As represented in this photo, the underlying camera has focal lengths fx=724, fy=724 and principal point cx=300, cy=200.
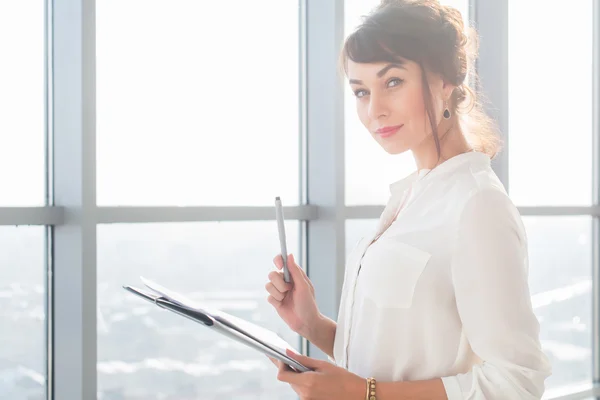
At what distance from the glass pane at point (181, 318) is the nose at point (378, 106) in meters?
0.94

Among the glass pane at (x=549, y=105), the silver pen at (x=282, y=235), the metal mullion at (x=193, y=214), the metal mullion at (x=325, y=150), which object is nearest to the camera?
the silver pen at (x=282, y=235)

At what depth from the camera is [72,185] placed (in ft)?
6.08

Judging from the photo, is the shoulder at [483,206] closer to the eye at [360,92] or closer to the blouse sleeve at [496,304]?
the blouse sleeve at [496,304]

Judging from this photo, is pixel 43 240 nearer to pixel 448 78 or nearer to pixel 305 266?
pixel 305 266

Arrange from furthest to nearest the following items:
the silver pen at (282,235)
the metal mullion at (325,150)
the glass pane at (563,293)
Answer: the glass pane at (563,293) → the metal mullion at (325,150) → the silver pen at (282,235)

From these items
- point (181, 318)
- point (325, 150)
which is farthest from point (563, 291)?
point (181, 318)

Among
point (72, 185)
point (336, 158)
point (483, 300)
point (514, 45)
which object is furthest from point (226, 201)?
point (514, 45)

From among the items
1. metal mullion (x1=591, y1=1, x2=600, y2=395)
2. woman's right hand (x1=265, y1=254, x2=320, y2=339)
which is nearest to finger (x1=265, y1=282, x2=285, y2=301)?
woman's right hand (x1=265, y1=254, x2=320, y2=339)

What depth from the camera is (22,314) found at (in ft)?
6.11

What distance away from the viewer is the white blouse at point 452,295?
1184 millimetres

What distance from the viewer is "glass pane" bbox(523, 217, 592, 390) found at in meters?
3.38

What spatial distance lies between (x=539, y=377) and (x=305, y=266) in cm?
141

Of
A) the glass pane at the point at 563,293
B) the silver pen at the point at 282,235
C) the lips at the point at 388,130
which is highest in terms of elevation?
the lips at the point at 388,130

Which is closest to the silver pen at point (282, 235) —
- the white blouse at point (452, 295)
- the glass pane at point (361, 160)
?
the white blouse at point (452, 295)
